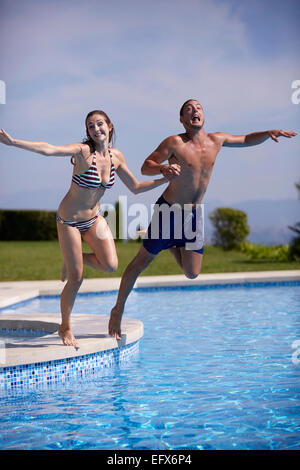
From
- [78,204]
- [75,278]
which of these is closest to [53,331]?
[75,278]

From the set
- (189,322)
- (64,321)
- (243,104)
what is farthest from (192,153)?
(243,104)

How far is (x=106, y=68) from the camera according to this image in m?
34.8

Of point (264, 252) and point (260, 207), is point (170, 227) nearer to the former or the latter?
point (264, 252)

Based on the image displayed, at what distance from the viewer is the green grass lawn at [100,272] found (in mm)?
15484

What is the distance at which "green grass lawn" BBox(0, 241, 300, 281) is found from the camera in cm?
1548

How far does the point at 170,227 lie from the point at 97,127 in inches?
46.3

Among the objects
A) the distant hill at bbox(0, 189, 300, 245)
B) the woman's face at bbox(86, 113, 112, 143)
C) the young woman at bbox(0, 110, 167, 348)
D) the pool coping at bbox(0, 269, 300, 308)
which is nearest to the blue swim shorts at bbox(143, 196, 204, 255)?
the young woman at bbox(0, 110, 167, 348)

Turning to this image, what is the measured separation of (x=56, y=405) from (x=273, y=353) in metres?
2.52

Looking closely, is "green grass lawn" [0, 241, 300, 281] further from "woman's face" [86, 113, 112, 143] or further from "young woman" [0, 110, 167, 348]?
"woman's face" [86, 113, 112, 143]

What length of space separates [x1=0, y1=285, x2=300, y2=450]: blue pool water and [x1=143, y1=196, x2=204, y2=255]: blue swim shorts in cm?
117

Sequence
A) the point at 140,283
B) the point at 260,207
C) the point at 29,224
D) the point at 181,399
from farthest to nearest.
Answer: the point at 260,207
the point at 29,224
the point at 140,283
the point at 181,399

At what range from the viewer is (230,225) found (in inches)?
921

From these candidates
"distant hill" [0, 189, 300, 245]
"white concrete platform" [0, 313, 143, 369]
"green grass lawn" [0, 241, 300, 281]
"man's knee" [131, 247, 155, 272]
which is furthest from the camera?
"distant hill" [0, 189, 300, 245]

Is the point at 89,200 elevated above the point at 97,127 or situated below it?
below
